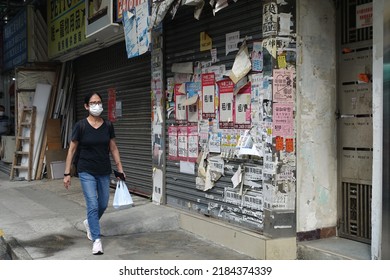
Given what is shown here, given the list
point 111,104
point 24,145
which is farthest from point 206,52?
point 24,145

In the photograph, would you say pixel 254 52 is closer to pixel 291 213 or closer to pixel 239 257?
pixel 291 213

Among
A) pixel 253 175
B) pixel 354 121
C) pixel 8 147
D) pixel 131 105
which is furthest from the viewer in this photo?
pixel 8 147

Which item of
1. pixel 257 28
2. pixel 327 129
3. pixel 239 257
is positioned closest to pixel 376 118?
pixel 327 129

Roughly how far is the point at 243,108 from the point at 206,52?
1166 mm

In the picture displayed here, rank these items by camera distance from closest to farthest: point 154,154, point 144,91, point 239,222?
1. point 239,222
2. point 154,154
3. point 144,91

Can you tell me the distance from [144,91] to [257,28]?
11.9ft

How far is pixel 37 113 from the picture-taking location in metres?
12.0

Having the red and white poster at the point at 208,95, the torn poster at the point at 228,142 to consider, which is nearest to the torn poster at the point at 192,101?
the red and white poster at the point at 208,95

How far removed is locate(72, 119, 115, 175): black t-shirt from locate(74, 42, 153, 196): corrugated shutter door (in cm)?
284

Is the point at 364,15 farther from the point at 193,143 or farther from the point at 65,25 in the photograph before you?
the point at 65,25

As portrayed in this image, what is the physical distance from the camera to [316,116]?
17.4 feet

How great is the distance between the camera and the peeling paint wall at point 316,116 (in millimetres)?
5227

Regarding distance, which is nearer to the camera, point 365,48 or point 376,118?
point 376,118

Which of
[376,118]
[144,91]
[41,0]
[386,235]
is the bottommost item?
[386,235]
